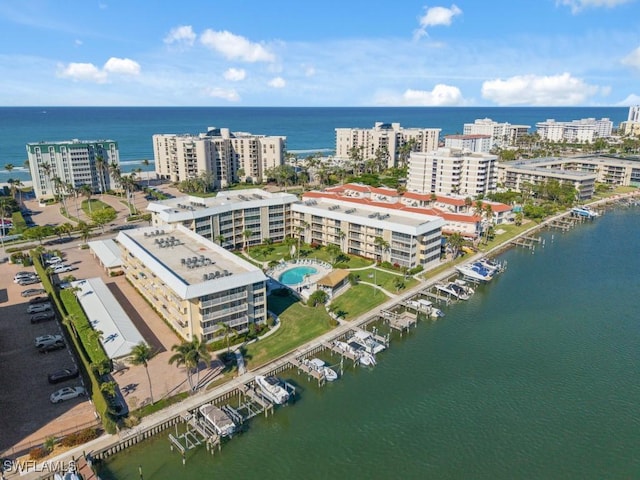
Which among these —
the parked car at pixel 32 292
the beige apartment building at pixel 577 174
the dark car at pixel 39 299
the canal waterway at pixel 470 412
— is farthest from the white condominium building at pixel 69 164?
the beige apartment building at pixel 577 174

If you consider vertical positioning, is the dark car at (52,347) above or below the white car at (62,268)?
below

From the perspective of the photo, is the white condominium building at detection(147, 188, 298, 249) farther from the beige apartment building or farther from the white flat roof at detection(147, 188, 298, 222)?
the beige apartment building

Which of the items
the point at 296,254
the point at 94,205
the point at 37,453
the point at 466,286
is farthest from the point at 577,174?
Answer: the point at 37,453

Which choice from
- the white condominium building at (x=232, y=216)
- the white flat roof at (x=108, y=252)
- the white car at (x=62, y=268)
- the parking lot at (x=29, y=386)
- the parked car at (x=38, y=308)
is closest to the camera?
the parking lot at (x=29, y=386)

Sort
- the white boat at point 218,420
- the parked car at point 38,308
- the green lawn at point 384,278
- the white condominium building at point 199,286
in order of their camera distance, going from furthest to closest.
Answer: the green lawn at point 384,278 → the parked car at point 38,308 → the white condominium building at point 199,286 → the white boat at point 218,420

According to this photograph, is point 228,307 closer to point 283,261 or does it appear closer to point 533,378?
point 283,261

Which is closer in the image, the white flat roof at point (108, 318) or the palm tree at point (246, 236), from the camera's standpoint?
the white flat roof at point (108, 318)

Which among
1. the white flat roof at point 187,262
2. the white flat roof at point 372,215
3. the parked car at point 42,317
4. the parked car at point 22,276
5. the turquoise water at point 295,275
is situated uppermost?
the white flat roof at point 372,215

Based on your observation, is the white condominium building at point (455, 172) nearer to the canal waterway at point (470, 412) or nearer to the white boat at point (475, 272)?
the white boat at point (475, 272)
